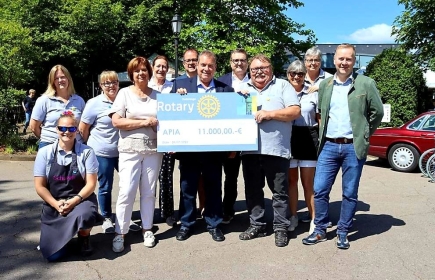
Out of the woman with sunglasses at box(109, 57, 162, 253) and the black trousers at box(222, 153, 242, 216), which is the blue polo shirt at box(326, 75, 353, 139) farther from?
the woman with sunglasses at box(109, 57, 162, 253)

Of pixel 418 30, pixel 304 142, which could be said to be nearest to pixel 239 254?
pixel 304 142

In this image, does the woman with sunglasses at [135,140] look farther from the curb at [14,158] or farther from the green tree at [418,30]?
the green tree at [418,30]

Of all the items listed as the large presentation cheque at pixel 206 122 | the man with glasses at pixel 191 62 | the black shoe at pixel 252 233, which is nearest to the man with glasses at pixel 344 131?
the black shoe at pixel 252 233

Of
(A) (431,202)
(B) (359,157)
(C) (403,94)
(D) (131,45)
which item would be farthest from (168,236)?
(D) (131,45)

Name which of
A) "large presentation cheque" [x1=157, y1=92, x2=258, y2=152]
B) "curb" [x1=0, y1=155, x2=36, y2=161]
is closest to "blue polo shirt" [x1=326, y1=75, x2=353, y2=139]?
"large presentation cheque" [x1=157, y1=92, x2=258, y2=152]

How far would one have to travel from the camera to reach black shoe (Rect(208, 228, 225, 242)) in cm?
465

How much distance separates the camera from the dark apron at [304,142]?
484 cm

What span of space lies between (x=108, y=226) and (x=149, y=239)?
2.56 feet

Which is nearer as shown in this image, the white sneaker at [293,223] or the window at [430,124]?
the white sneaker at [293,223]

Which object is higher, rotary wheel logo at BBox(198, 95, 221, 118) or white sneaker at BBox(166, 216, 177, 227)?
rotary wheel logo at BBox(198, 95, 221, 118)

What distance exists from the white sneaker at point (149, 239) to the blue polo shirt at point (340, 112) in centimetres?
229

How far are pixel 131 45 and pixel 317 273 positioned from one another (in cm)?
2058

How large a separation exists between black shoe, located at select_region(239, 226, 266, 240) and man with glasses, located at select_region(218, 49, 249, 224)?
2.02 feet

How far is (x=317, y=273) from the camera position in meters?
3.77
